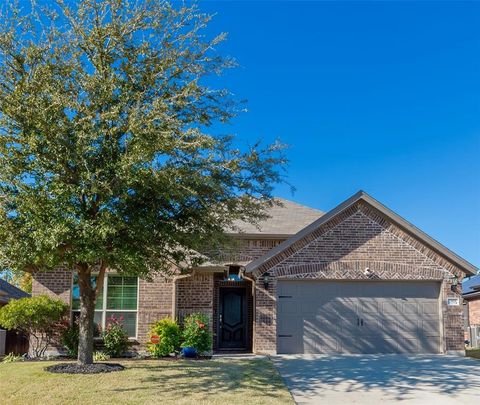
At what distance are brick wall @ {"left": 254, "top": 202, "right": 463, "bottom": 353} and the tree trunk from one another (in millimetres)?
5504

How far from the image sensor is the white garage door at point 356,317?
1711cm

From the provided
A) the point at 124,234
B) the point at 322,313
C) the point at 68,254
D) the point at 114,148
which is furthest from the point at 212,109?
the point at 322,313

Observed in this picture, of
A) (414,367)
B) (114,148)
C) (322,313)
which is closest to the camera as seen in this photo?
(114,148)

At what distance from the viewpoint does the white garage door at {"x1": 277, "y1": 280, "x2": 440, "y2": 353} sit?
56.1 feet

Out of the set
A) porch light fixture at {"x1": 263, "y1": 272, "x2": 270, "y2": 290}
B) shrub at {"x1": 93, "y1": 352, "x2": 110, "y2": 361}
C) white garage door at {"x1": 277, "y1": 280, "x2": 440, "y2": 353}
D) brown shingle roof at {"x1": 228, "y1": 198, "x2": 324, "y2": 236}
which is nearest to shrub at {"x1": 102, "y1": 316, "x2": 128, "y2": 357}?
shrub at {"x1": 93, "y1": 352, "x2": 110, "y2": 361}

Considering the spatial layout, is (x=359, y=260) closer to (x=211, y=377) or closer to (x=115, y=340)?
(x=211, y=377)

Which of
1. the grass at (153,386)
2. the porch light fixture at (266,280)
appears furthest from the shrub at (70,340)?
the porch light fixture at (266,280)

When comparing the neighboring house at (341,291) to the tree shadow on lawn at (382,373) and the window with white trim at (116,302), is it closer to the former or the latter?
the window with white trim at (116,302)

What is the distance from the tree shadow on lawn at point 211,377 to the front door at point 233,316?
461 cm

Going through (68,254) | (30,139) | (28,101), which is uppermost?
(28,101)

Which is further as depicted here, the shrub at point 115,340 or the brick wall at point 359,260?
the brick wall at point 359,260

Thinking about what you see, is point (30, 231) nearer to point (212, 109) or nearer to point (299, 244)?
point (212, 109)

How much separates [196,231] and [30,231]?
3.61 meters

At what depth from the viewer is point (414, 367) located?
14109mm
